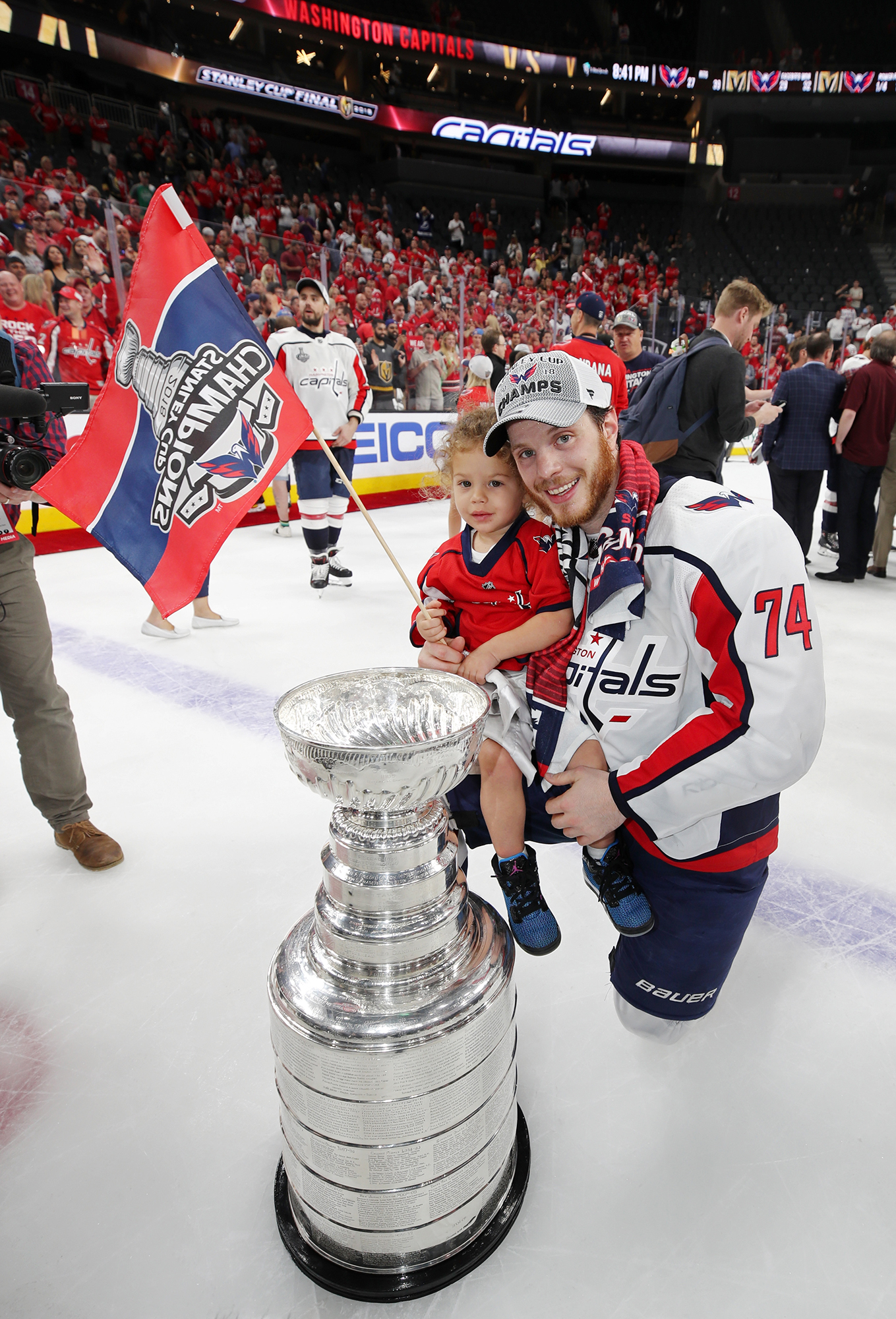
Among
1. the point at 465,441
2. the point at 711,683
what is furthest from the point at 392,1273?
the point at 465,441

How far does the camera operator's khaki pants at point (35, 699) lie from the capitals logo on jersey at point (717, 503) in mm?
1525

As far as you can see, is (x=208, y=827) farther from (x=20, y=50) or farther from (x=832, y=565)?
(x=20, y=50)

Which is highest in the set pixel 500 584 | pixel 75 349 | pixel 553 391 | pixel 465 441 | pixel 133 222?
pixel 133 222

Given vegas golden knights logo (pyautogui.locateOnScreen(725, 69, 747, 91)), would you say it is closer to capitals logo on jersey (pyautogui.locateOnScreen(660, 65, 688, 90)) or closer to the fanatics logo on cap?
capitals logo on jersey (pyautogui.locateOnScreen(660, 65, 688, 90))

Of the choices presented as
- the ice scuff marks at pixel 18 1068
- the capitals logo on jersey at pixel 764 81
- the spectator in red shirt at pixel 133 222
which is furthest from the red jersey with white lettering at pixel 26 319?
the capitals logo on jersey at pixel 764 81

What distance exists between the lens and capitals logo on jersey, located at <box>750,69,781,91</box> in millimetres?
26547

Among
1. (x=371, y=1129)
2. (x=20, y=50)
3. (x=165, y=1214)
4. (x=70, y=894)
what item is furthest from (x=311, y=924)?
(x=20, y=50)

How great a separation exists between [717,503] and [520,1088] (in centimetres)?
105

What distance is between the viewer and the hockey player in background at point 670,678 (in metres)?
1.09

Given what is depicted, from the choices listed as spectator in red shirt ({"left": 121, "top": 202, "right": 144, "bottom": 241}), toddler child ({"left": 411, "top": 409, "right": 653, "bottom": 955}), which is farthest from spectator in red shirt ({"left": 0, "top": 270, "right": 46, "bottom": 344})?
toddler child ({"left": 411, "top": 409, "right": 653, "bottom": 955})

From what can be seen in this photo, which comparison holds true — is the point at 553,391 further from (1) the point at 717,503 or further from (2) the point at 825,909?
(2) the point at 825,909

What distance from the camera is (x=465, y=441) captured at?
1641 mm

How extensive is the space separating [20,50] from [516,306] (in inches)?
489

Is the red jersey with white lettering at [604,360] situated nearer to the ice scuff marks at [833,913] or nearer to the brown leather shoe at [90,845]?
the ice scuff marks at [833,913]
